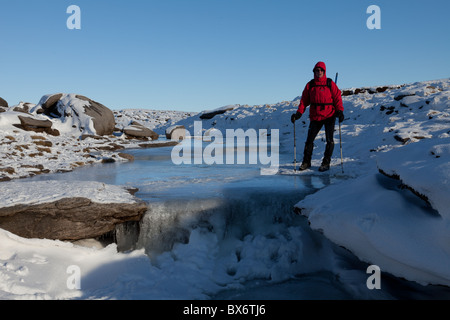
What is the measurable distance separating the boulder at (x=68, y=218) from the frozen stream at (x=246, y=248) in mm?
201

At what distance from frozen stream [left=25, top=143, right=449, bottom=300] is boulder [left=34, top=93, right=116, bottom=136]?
47.4 ft

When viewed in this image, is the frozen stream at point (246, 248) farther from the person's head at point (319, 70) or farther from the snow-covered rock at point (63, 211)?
the person's head at point (319, 70)

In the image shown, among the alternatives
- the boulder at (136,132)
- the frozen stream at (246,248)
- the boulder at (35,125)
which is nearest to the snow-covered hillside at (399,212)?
the frozen stream at (246,248)

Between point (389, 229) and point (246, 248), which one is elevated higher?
point (389, 229)

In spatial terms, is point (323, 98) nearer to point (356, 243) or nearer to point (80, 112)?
point (356, 243)

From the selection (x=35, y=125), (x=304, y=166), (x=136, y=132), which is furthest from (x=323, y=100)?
(x=136, y=132)

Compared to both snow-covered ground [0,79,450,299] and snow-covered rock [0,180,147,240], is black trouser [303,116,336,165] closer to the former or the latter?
snow-covered ground [0,79,450,299]

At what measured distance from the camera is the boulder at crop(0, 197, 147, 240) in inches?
147

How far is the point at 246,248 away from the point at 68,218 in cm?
227

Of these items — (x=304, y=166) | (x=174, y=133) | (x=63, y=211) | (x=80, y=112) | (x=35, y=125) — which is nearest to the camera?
(x=63, y=211)

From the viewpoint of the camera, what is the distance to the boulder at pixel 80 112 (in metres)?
18.1

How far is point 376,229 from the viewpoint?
9.27ft

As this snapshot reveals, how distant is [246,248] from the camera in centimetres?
405

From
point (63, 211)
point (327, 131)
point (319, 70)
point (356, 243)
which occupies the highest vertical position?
point (319, 70)
